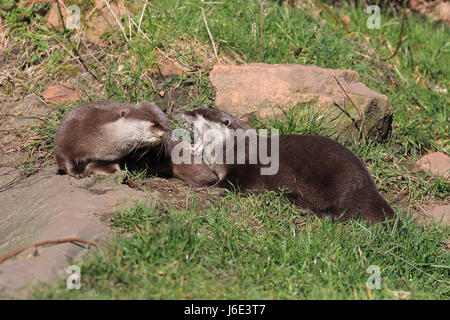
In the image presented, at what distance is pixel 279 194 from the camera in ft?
10.6

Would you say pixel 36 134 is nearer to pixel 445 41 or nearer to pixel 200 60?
pixel 200 60

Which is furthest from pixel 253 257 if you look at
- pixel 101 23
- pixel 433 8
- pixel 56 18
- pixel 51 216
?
pixel 433 8

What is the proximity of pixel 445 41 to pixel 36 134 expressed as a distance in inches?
157

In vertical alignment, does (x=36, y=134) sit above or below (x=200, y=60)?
below

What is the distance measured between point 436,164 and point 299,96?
3.65ft

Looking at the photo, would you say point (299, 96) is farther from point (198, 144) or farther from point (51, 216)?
point (51, 216)

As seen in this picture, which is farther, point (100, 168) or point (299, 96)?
point (299, 96)

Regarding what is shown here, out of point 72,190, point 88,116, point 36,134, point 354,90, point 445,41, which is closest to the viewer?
point 72,190

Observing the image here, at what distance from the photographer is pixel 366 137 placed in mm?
4086

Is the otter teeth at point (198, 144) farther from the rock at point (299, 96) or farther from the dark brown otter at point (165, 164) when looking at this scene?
the rock at point (299, 96)

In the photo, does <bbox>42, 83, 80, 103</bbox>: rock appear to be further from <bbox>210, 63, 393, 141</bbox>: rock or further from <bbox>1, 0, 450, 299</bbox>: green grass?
<bbox>210, 63, 393, 141</bbox>: rock

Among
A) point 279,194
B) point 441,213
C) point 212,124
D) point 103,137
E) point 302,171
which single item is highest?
point 103,137

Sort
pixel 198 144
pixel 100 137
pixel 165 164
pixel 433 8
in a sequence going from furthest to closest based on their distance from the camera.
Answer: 1. pixel 433 8
2. pixel 198 144
3. pixel 165 164
4. pixel 100 137
